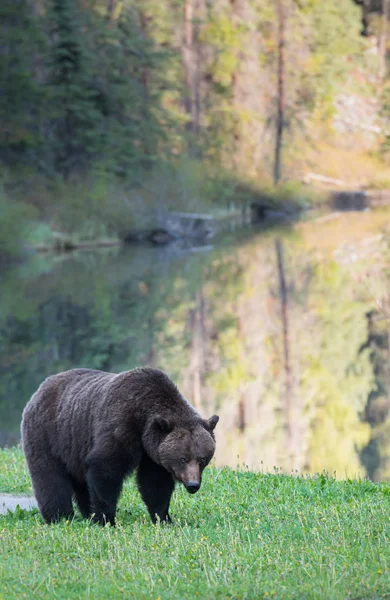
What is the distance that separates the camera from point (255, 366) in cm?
2259

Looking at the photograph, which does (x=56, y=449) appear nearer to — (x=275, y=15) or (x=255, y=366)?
(x=255, y=366)

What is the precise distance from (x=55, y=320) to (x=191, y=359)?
7.71 meters

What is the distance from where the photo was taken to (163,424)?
294 inches

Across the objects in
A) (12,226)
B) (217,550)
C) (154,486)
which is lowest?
(12,226)

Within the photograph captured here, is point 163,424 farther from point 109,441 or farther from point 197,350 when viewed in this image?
point 197,350

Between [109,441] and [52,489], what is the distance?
93 centimetres

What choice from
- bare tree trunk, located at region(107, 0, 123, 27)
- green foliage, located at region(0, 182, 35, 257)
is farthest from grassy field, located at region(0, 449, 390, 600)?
bare tree trunk, located at region(107, 0, 123, 27)

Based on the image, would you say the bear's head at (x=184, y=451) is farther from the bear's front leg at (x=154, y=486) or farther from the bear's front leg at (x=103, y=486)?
the bear's front leg at (x=103, y=486)

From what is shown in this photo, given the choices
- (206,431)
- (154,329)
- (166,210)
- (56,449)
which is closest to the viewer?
(206,431)

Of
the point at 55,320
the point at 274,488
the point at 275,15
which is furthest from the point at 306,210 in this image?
the point at 274,488

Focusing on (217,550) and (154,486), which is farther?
(154,486)

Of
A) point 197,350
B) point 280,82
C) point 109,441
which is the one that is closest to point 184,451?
point 109,441

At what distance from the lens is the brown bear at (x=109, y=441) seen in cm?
751

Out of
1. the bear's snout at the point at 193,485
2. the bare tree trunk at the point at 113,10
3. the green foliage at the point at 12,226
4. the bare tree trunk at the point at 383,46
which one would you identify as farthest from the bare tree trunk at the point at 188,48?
the bear's snout at the point at 193,485
